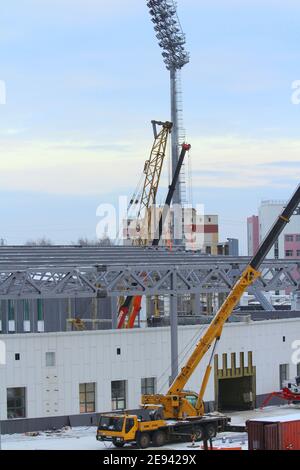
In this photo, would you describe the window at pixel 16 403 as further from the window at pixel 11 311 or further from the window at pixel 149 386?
the window at pixel 11 311

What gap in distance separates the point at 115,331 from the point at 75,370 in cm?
248

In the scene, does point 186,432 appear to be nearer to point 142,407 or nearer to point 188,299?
point 142,407

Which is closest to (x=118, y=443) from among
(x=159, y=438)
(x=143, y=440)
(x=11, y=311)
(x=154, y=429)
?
(x=143, y=440)

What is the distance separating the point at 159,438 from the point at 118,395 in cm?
667

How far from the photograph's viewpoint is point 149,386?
159ft

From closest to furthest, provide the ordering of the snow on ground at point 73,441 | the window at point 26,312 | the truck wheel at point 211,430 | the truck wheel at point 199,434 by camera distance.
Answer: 1. the snow on ground at point 73,441
2. the truck wheel at point 199,434
3. the truck wheel at point 211,430
4. the window at point 26,312

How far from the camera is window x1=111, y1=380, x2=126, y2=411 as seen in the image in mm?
47219

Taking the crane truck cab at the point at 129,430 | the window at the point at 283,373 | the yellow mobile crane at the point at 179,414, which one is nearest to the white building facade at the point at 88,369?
the yellow mobile crane at the point at 179,414

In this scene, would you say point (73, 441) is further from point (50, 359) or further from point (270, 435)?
point (270, 435)

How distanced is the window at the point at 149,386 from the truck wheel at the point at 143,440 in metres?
7.67

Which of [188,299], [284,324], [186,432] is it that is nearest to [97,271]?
[186,432]

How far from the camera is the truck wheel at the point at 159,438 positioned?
134 feet

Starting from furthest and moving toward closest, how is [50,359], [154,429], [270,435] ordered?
[50,359] < [154,429] < [270,435]

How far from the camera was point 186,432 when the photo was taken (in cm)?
4197
